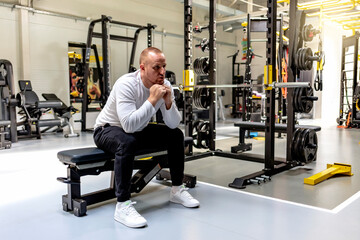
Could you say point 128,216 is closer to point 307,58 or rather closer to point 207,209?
point 207,209

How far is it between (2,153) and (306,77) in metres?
4.33

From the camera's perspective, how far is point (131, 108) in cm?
218

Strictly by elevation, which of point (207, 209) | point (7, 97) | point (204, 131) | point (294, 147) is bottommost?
point (207, 209)

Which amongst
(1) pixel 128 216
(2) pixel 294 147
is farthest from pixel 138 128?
(2) pixel 294 147

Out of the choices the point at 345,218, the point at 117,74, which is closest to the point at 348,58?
the point at 117,74

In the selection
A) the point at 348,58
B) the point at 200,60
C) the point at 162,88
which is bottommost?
the point at 162,88

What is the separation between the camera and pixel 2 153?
15.6 feet

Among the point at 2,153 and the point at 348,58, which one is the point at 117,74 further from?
the point at 348,58

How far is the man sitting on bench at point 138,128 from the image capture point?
2.10 metres

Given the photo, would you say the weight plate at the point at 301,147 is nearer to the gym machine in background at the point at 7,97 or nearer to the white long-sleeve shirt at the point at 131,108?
the white long-sleeve shirt at the point at 131,108

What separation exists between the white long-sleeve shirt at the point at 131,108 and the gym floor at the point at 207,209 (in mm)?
645

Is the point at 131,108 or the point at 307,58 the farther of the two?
the point at 307,58

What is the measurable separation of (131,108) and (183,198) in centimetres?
80

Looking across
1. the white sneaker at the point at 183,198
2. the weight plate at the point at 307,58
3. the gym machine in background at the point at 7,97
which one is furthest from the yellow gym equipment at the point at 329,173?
the gym machine in background at the point at 7,97
